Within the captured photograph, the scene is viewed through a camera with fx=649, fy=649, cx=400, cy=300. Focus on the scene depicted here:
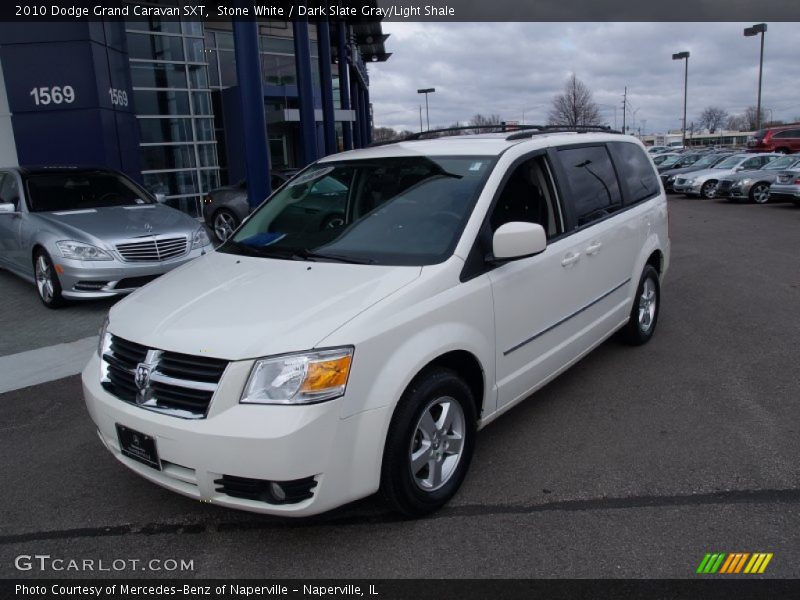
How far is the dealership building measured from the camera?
12.1m

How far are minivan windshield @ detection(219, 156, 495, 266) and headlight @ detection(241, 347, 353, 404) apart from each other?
837 mm

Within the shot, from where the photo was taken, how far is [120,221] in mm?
7719

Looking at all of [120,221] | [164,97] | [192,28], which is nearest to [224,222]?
[164,97]

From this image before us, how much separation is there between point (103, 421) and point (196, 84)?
53.9ft

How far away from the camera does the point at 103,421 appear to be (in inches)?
124

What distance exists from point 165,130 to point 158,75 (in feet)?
4.54

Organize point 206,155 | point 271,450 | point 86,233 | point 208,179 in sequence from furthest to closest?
1. point 208,179
2. point 206,155
3. point 86,233
4. point 271,450

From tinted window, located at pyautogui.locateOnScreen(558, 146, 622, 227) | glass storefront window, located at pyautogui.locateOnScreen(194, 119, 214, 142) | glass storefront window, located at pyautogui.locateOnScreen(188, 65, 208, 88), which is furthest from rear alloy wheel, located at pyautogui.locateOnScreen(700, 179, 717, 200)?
tinted window, located at pyautogui.locateOnScreen(558, 146, 622, 227)

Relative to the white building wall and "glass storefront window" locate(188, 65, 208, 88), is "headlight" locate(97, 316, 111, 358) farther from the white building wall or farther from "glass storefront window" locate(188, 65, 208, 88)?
"glass storefront window" locate(188, 65, 208, 88)

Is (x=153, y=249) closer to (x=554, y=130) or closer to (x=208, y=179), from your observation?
(x=554, y=130)

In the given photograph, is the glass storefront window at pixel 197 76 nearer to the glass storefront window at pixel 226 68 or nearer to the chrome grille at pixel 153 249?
the glass storefront window at pixel 226 68

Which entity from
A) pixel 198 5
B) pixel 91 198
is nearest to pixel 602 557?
pixel 91 198

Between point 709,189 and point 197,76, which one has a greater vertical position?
point 197,76

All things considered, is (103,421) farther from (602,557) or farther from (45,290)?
(45,290)
